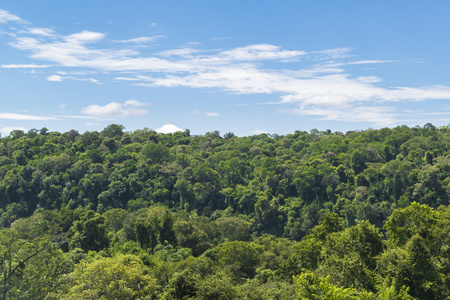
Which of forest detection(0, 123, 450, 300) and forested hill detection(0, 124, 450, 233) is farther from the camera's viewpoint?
forested hill detection(0, 124, 450, 233)

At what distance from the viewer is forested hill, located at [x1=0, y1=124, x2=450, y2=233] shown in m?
64.9

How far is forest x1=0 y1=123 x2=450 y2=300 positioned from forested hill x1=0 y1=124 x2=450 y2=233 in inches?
10.4

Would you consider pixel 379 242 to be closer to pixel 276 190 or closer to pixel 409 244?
pixel 409 244

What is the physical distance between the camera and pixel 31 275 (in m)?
25.3

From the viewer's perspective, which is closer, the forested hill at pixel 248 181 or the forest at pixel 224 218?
the forest at pixel 224 218

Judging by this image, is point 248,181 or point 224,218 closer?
point 224,218

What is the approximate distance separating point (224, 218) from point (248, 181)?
2628cm

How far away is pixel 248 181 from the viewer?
81812 millimetres

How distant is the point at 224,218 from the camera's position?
56219 mm

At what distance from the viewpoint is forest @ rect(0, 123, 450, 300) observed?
66.4 ft

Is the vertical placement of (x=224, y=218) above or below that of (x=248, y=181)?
below

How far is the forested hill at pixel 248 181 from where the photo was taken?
64875 mm

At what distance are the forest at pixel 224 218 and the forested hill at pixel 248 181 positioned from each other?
264 millimetres

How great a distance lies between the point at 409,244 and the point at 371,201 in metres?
48.9
